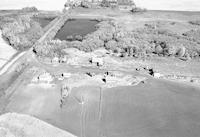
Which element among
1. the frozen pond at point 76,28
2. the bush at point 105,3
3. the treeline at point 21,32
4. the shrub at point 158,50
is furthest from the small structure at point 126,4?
the shrub at point 158,50

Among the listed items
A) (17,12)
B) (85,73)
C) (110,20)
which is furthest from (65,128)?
(17,12)

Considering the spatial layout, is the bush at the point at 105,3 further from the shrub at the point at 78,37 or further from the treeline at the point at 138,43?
the shrub at the point at 78,37

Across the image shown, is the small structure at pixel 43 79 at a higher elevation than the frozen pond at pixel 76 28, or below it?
below

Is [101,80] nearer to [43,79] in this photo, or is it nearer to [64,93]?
[64,93]

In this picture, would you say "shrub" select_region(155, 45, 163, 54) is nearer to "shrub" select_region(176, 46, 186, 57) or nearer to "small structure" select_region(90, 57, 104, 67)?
"shrub" select_region(176, 46, 186, 57)

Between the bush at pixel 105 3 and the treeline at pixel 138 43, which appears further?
the bush at pixel 105 3

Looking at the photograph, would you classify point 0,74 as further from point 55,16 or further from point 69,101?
point 55,16

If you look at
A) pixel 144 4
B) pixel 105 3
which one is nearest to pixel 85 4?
pixel 105 3

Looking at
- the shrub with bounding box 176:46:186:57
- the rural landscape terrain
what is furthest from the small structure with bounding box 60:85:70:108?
the shrub with bounding box 176:46:186:57
